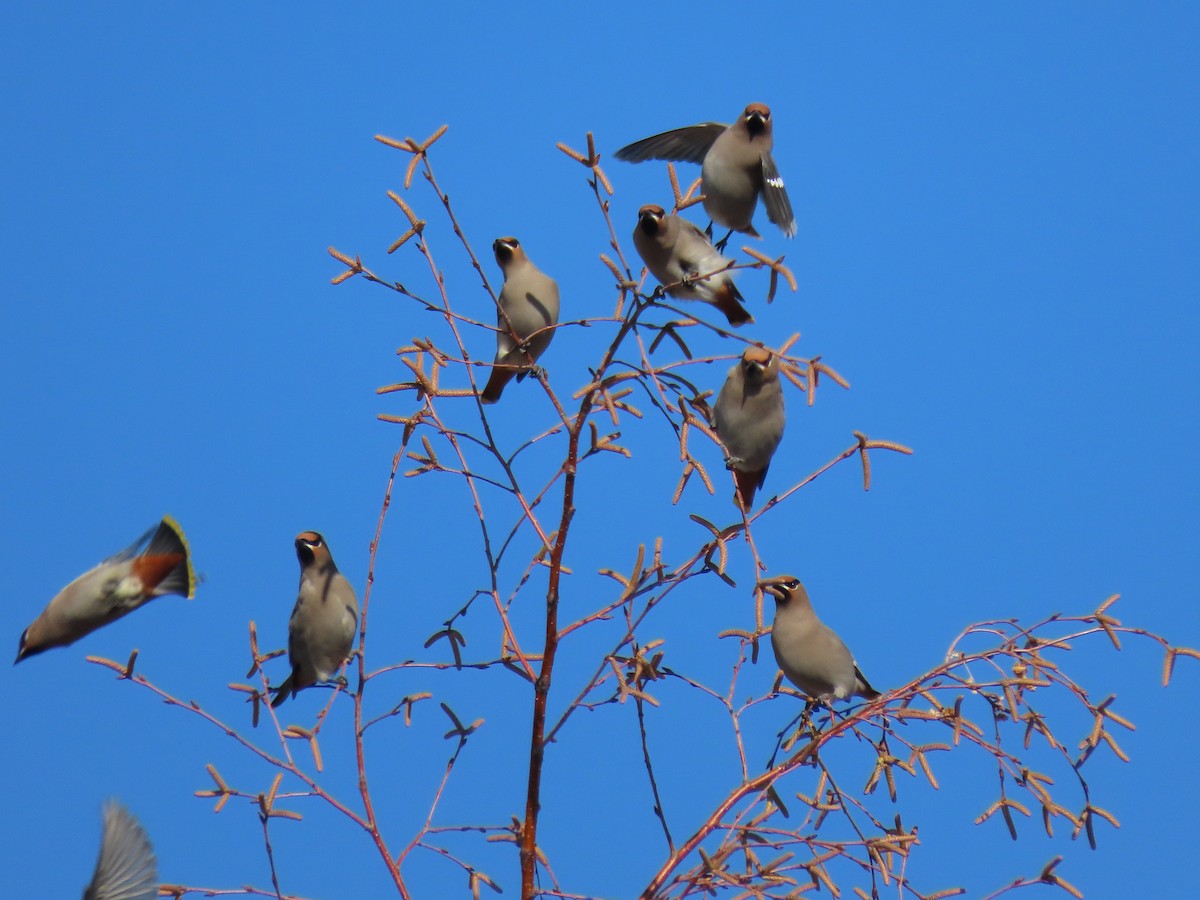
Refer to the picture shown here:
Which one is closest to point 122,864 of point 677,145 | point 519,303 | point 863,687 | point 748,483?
point 519,303

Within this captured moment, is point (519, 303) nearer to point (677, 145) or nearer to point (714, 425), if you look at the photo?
point (714, 425)

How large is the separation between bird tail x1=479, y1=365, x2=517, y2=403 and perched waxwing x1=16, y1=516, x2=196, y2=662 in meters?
1.14

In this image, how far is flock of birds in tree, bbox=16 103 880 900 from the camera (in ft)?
13.1

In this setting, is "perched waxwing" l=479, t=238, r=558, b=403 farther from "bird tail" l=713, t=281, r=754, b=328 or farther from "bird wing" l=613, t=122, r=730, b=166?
"bird wing" l=613, t=122, r=730, b=166

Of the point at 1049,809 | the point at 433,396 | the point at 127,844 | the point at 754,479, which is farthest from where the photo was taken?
the point at 754,479

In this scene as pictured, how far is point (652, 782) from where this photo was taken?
122 inches

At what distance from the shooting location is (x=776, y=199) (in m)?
Answer: 4.41

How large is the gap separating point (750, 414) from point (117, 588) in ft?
5.98

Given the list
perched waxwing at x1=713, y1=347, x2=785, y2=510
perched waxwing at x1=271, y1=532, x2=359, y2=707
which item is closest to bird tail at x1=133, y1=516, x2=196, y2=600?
perched waxwing at x1=271, y1=532, x2=359, y2=707

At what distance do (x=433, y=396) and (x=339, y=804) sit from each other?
0.92 meters

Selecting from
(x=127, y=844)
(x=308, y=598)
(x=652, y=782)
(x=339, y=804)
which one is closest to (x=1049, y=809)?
(x=652, y=782)

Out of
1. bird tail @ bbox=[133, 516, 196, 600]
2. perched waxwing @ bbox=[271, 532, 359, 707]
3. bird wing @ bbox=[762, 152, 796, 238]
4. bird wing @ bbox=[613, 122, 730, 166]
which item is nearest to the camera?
bird tail @ bbox=[133, 516, 196, 600]

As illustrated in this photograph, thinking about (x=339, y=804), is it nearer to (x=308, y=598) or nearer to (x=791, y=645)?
(x=308, y=598)

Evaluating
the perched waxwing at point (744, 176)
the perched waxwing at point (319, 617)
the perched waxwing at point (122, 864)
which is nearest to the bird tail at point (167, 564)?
the perched waxwing at point (319, 617)
